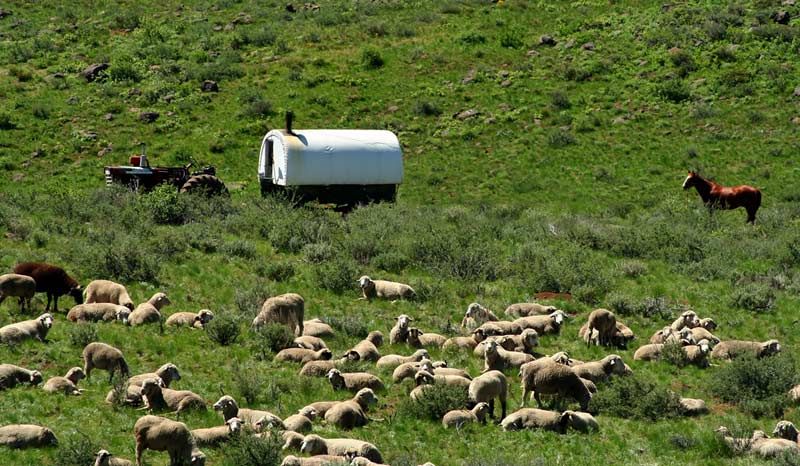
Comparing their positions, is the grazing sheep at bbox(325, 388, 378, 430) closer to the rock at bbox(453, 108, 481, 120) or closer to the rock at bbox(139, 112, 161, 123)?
the rock at bbox(453, 108, 481, 120)

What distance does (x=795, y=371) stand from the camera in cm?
2034

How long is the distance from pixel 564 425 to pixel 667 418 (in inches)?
85.9

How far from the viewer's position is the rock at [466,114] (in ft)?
A: 188

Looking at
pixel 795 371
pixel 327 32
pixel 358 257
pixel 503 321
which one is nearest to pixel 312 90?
pixel 327 32

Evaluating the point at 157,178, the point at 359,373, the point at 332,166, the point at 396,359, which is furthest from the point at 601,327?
the point at 157,178

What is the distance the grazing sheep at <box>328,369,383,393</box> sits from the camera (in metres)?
18.5

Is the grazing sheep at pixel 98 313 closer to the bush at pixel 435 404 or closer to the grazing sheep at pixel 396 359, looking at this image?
the grazing sheep at pixel 396 359

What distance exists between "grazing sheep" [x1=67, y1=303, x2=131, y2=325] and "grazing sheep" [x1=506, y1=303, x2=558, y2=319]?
814 centimetres

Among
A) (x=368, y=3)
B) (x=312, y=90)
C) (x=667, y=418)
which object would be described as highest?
(x=368, y=3)

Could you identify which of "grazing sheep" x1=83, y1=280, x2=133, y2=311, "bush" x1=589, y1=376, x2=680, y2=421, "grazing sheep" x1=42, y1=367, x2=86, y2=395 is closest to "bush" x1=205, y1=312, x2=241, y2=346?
"grazing sheep" x1=83, y1=280, x2=133, y2=311

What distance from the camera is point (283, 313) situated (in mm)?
21875

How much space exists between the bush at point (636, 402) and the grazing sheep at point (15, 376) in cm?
868

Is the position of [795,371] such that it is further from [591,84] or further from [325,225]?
[591,84]

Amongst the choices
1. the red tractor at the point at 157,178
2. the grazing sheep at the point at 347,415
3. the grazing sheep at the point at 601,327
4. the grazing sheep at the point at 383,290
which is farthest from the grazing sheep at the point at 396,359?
the red tractor at the point at 157,178
